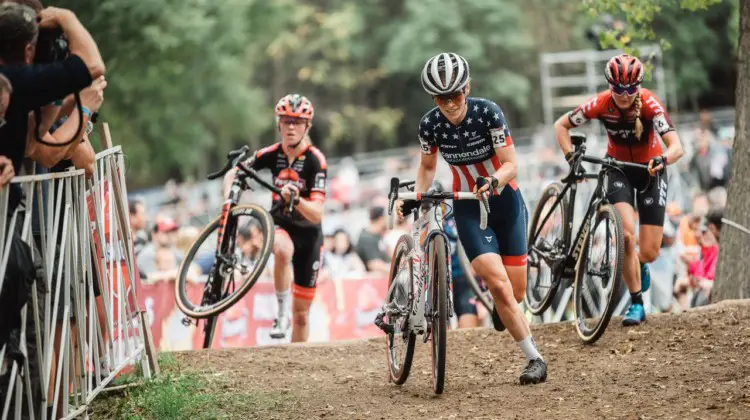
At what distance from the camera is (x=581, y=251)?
895 centimetres

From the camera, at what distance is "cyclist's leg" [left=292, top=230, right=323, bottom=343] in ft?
35.1

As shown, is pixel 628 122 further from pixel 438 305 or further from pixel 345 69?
pixel 345 69

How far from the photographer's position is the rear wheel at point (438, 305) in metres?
7.00

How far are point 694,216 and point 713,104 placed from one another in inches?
1358

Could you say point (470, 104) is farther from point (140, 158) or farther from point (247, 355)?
point (140, 158)

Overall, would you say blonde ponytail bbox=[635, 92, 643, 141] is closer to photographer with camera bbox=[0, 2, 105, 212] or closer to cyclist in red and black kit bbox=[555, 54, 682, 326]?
cyclist in red and black kit bbox=[555, 54, 682, 326]

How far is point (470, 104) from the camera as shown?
7.65 meters

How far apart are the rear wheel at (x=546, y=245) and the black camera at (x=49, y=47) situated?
468cm

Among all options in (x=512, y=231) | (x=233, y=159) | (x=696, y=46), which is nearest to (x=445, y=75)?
(x=512, y=231)

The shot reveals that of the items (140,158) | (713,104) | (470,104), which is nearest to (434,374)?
(470,104)

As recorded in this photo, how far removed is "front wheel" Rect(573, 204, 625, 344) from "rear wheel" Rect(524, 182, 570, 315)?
38cm

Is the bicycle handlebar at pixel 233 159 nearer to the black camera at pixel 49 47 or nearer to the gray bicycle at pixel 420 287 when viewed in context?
the gray bicycle at pixel 420 287

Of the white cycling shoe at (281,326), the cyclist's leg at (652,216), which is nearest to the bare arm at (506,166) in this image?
the cyclist's leg at (652,216)

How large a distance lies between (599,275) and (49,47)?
4.57m
